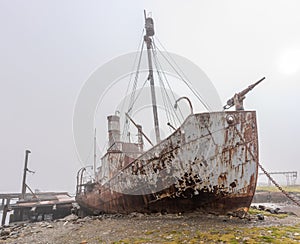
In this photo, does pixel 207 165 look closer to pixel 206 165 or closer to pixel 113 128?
pixel 206 165

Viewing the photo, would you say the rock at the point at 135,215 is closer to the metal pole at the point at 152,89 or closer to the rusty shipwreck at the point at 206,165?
the rusty shipwreck at the point at 206,165

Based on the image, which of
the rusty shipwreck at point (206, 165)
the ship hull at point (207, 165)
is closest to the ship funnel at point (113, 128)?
the rusty shipwreck at point (206, 165)

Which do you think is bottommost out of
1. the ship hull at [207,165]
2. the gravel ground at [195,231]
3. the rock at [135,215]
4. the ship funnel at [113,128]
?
the gravel ground at [195,231]

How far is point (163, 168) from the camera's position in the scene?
9312 millimetres

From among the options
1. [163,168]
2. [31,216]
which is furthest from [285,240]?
[31,216]

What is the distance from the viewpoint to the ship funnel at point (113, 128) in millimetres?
17380

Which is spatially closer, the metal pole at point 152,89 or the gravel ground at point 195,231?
the gravel ground at point 195,231

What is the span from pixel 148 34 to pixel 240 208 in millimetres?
12216

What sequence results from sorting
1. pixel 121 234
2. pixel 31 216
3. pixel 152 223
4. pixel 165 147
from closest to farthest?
1. pixel 121 234
2. pixel 152 223
3. pixel 165 147
4. pixel 31 216

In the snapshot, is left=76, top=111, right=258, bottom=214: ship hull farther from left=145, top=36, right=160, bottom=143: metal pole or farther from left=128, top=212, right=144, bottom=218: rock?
left=145, top=36, right=160, bottom=143: metal pole

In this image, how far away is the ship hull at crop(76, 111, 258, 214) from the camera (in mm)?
8242

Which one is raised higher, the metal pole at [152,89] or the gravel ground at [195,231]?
the metal pole at [152,89]

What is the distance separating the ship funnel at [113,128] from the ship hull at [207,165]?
8.13 meters

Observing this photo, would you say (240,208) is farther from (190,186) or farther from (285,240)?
(285,240)
